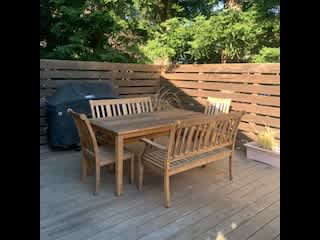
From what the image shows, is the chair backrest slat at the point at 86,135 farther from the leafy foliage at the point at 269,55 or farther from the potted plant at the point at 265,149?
the leafy foliage at the point at 269,55

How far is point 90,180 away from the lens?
334cm

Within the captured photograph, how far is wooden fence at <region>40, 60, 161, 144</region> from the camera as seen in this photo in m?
4.50

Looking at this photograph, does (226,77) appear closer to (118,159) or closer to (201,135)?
(201,135)

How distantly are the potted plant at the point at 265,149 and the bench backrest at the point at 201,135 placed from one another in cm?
95

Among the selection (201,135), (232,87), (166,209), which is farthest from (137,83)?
(166,209)

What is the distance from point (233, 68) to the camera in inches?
186

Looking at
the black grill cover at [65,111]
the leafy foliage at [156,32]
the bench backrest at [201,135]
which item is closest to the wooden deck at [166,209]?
the bench backrest at [201,135]

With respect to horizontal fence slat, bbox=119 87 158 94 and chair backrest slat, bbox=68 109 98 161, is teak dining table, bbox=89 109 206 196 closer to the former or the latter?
chair backrest slat, bbox=68 109 98 161

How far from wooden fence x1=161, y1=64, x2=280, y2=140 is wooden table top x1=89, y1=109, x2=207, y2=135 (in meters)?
1.21

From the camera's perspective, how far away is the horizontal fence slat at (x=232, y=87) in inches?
166

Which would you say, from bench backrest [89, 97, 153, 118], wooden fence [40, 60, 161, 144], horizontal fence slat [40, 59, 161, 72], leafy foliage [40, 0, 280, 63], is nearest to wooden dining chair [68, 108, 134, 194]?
bench backrest [89, 97, 153, 118]

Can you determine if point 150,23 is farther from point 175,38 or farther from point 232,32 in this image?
point 232,32
